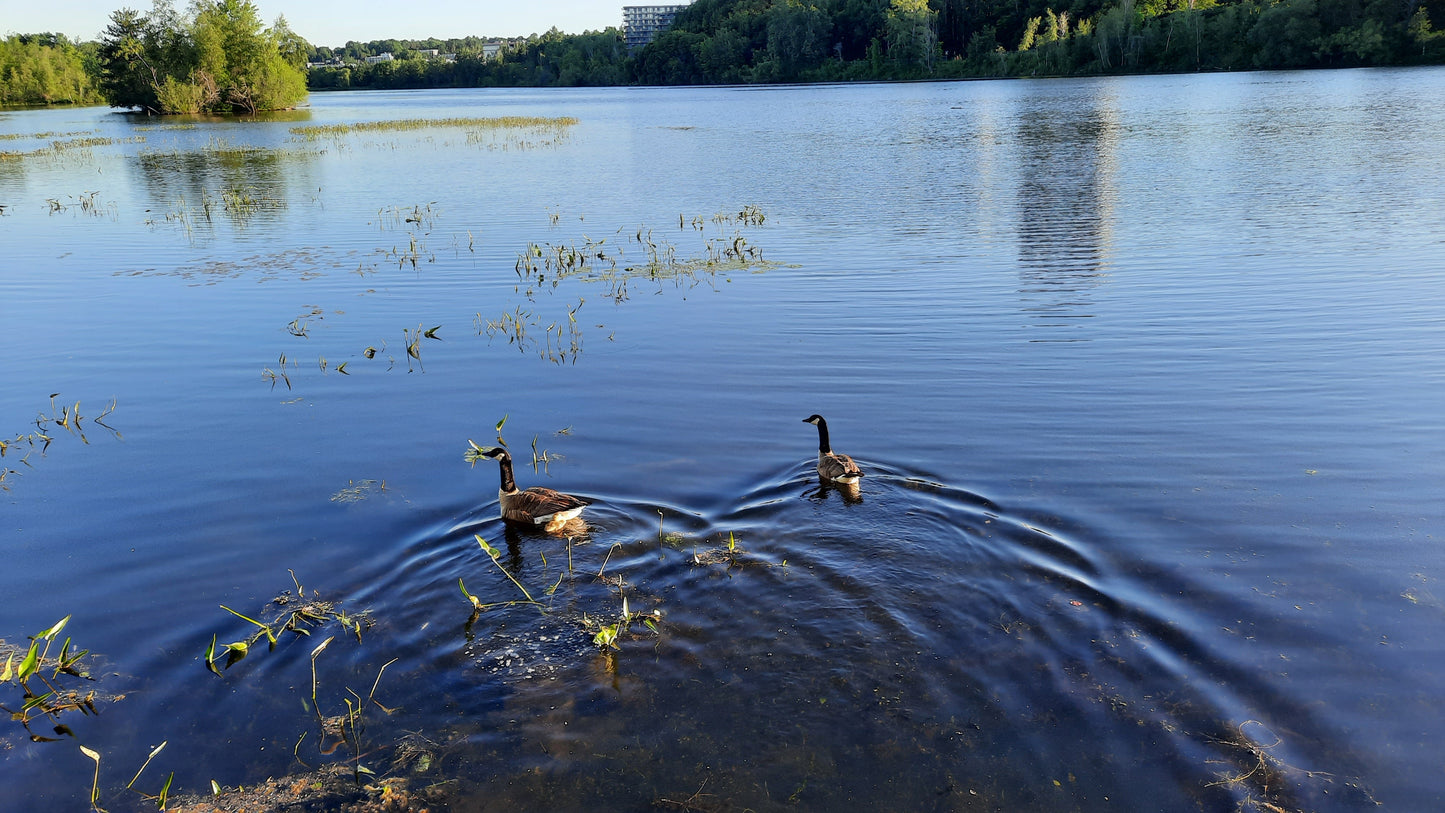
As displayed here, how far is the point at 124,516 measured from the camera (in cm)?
1037

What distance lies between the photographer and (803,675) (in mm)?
7051

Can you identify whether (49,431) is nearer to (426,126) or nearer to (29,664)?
(29,664)

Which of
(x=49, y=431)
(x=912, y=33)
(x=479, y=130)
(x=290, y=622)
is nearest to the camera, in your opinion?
(x=290, y=622)

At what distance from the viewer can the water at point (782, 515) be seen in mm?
6340

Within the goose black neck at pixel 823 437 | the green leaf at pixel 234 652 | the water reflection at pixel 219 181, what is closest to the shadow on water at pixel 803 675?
the green leaf at pixel 234 652

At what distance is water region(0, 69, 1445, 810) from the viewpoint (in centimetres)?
634

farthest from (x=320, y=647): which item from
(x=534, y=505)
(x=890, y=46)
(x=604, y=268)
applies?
(x=890, y=46)

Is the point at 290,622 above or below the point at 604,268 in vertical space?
below

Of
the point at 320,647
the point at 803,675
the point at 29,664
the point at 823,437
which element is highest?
the point at 823,437

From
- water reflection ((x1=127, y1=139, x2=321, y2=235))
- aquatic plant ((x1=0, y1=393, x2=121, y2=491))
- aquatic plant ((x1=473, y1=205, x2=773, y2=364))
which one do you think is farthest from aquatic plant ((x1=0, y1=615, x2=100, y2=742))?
water reflection ((x1=127, y1=139, x2=321, y2=235))

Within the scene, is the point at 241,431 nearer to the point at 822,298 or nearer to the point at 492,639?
the point at 492,639

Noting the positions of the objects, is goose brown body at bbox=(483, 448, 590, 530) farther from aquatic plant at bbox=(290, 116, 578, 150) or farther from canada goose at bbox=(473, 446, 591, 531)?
aquatic plant at bbox=(290, 116, 578, 150)

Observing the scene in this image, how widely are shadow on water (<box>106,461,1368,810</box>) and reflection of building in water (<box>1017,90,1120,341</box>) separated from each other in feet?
32.0

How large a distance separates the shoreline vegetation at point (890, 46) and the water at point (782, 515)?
90.2 meters
